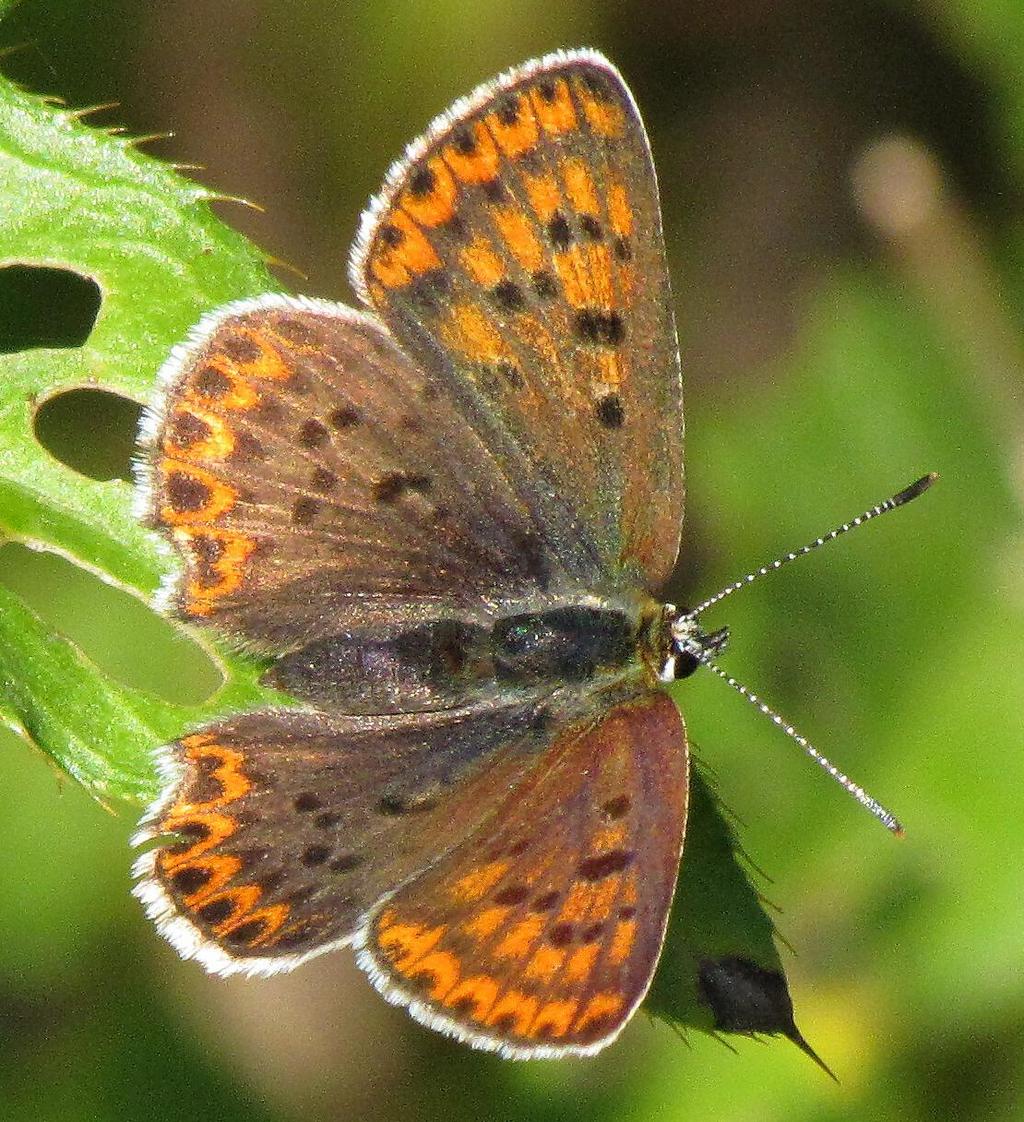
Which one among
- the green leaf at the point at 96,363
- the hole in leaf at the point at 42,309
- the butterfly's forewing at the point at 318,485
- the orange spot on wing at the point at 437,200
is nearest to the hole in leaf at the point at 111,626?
the hole in leaf at the point at 42,309

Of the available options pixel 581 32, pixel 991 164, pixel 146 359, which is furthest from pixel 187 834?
pixel 991 164

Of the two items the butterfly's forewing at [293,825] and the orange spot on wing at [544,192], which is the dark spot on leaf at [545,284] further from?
the butterfly's forewing at [293,825]

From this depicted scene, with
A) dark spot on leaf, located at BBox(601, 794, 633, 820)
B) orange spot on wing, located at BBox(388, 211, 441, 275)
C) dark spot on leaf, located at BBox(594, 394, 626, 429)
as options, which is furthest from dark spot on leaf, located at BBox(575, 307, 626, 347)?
dark spot on leaf, located at BBox(601, 794, 633, 820)

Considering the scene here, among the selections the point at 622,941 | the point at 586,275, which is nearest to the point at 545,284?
the point at 586,275

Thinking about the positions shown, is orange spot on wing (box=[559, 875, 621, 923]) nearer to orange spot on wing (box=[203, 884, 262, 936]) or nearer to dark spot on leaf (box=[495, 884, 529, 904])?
dark spot on leaf (box=[495, 884, 529, 904])

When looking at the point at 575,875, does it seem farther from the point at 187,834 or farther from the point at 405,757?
the point at 187,834

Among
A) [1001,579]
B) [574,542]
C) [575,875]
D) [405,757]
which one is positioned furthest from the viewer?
[1001,579]

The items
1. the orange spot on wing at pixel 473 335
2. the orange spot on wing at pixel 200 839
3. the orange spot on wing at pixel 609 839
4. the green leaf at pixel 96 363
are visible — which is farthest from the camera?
the orange spot on wing at pixel 473 335
